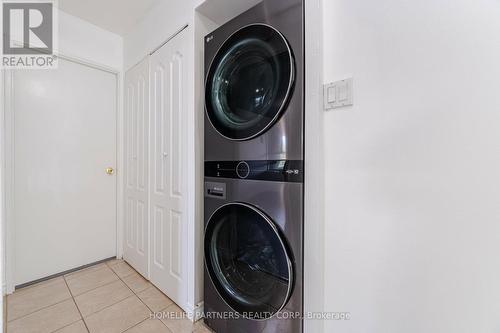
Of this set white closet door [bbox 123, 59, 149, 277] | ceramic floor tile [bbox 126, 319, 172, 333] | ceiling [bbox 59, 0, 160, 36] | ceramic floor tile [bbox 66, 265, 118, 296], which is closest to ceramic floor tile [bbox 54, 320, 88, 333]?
ceramic floor tile [bbox 126, 319, 172, 333]

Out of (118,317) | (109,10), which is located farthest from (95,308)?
(109,10)

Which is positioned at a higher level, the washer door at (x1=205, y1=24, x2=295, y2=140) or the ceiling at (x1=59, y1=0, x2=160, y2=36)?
the ceiling at (x1=59, y1=0, x2=160, y2=36)

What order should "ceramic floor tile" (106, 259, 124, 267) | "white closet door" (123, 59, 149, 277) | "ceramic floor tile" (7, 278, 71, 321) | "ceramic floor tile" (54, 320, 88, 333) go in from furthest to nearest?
"ceramic floor tile" (106, 259, 124, 267) < "white closet door" (123, 59, 149, 277) < "ceramic floor tile" (7, 278, 71, 321) < "ceramic floor tile" (54, 320, 88, 333)

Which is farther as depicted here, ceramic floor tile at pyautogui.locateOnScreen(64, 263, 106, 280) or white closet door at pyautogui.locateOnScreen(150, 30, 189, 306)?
ceramic floor tile at pyautogui.locateOnScreen(64, 263, 106, 280)

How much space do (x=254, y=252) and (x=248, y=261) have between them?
2.9 inches

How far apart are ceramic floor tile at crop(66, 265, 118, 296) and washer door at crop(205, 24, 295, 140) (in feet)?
5.93

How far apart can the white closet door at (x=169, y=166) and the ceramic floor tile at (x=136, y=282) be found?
3.6 inches

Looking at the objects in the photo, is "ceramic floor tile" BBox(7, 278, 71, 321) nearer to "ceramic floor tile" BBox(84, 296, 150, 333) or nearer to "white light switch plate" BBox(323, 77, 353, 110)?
"ceramic floor tile" BBox(84, 296, 150, 333)

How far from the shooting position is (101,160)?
2.17 meters

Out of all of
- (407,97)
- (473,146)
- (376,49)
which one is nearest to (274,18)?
(376,49)

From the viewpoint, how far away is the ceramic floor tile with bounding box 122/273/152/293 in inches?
67.7

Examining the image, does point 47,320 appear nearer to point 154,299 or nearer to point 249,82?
point 154,299

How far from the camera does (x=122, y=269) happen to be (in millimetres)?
2045

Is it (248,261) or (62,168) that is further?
(62,168)
